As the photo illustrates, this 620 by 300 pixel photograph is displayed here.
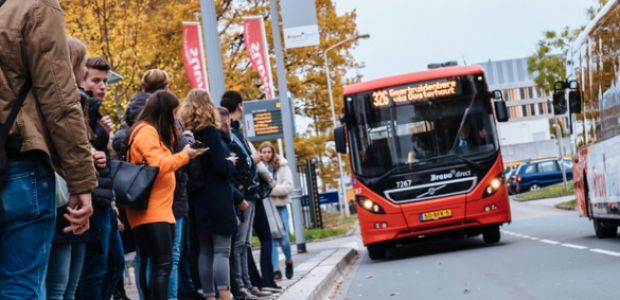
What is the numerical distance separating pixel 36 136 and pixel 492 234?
676 inches

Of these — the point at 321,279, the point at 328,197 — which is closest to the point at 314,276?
the point at 321,279

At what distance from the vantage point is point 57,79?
14.4ft

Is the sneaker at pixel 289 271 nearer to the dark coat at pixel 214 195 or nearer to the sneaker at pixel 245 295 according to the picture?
the sneaker at pixel 245 295

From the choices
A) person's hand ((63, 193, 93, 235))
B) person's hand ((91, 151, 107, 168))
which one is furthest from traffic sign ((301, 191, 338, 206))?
Result: person's hand ((63, 193, 93, 235))

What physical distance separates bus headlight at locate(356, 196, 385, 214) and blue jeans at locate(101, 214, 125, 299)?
40.7 feet

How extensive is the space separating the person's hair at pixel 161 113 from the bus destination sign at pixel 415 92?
40.1 ft

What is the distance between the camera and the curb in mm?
11307

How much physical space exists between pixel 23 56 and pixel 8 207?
2.02 feet

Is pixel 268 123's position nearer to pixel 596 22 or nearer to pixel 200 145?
pixel 596 22

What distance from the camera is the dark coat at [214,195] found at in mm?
9359

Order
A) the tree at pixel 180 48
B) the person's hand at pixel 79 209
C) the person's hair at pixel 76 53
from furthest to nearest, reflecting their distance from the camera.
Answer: the tree at pixel 180 48 < the person's hair at pixel 76 53 < the person's hand at pixel 79 209

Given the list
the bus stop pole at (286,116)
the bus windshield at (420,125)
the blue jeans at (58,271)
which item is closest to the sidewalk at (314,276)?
the bus stop pole at (286,116)

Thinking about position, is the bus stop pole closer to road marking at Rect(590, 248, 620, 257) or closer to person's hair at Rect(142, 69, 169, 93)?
road marking at Rect(590, 248, 620, 257)

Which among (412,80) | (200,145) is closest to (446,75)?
(412,80)
